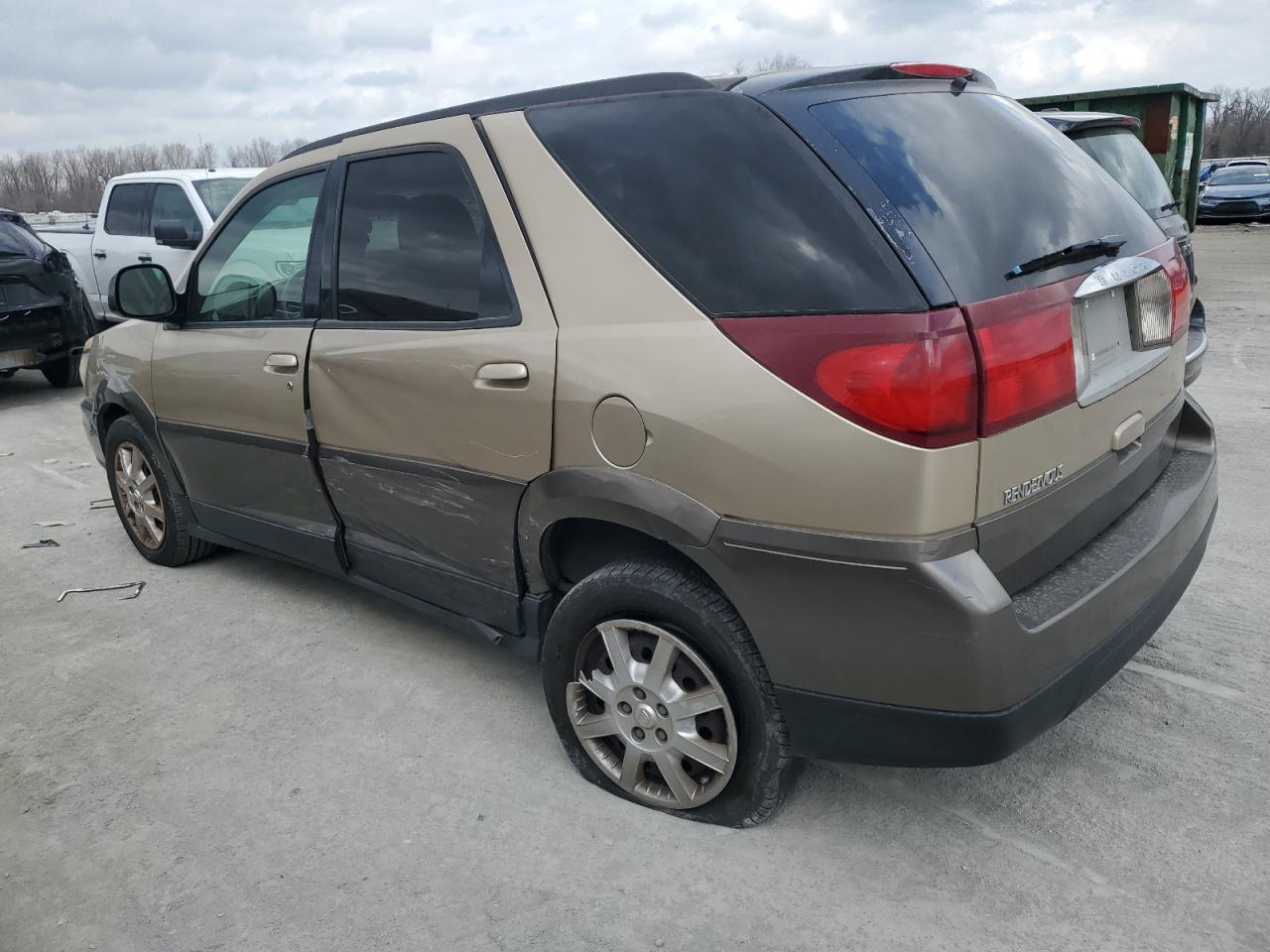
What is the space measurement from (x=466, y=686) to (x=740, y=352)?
184 cm

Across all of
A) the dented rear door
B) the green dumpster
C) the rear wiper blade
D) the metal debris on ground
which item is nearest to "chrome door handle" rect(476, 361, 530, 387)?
the dented rear door

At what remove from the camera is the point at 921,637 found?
2170 millimetres

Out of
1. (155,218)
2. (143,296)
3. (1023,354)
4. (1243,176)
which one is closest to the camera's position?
(1023,354)

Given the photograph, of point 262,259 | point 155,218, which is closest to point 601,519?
point 262,259

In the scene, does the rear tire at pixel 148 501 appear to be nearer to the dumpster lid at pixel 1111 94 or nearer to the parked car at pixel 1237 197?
the dumpster lid at pixel 1111 94

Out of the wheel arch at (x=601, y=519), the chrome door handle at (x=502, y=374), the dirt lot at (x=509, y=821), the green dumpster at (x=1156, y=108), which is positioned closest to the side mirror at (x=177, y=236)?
the dirt lot at (x=509, y=821)

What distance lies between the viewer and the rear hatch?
86.1 inches

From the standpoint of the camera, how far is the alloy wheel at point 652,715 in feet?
8.50

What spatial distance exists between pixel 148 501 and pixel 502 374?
9.12ft

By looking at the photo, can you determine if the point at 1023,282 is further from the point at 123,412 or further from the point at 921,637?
the point at 123,412

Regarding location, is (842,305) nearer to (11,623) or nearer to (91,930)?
(91,930)

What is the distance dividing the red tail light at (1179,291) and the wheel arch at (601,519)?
1504 millimetres

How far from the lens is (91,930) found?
2.49 meters

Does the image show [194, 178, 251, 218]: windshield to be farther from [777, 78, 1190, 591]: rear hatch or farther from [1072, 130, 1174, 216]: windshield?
[777, 78, 1190, 591]: rear hatch
